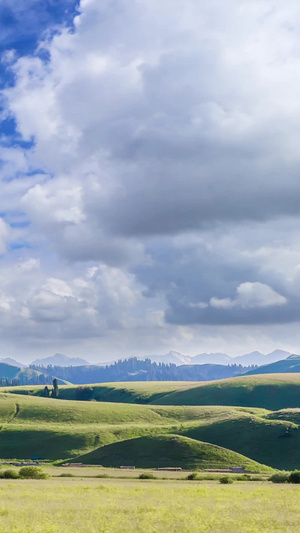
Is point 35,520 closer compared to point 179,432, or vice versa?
point 35,520

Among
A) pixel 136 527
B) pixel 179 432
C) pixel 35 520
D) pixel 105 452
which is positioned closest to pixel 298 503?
pixel 136 527

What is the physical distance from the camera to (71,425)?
18975 cm

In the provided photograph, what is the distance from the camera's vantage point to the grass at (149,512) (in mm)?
29922

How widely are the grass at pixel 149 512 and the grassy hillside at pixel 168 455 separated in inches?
2583

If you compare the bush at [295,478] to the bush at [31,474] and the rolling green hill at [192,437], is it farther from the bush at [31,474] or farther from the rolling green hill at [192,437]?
the rolling green hill at [192,437]

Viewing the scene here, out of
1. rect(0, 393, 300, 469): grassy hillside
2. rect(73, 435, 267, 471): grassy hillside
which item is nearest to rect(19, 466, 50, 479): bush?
rect(73, 435, 267, 471): grassy hillside

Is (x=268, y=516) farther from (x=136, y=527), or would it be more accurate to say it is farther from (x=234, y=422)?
(x=234, y=422)

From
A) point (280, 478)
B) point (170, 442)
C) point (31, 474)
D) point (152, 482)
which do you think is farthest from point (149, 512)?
point (170, 442)

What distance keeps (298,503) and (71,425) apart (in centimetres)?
16040

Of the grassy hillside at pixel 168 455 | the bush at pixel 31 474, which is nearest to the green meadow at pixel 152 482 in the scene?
the grassy hillside at pixel 168 455

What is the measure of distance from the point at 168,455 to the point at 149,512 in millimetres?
86695

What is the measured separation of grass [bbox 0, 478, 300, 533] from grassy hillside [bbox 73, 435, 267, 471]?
65.6 m

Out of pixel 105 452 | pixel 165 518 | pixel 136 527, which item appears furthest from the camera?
pixel 105 452

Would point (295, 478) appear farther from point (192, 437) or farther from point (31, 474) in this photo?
point (192, 437)
